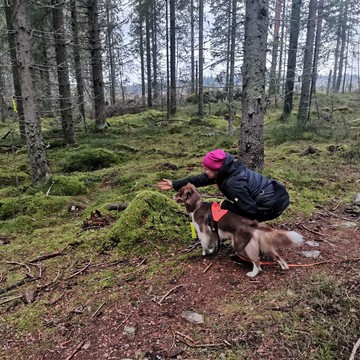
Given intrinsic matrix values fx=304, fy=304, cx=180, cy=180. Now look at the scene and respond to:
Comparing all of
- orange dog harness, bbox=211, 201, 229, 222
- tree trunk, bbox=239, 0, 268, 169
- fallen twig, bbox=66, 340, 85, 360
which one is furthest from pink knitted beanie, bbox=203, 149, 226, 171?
tree trunk, bbox=239, 0, 268, 169

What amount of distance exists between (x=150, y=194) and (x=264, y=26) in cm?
388

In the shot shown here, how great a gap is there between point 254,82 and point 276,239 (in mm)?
3703

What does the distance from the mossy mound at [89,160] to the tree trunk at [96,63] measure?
605 centimetres

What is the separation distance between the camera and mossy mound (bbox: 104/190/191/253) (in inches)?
176

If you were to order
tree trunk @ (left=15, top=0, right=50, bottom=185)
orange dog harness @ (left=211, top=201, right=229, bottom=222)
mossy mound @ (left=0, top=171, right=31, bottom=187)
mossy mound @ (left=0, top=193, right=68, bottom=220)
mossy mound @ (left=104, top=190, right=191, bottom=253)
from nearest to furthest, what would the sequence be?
orange dog harness @ (left=211, top=201, right=229, bottom=222) → mossy mound @ (left=104, top=190, right=191, bottom=253) → mossy mound @ (left=0, top=193, right=68, bottom=220) → tree trunk @ (left=15, top=0, right=50, bottom=185) → mossy mound @ (left=0, top=171, right=31, bottom=187)

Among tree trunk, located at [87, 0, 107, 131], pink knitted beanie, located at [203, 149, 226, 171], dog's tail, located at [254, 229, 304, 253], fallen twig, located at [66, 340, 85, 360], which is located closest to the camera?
fallen twig, located at [66, 340, 85, 360]

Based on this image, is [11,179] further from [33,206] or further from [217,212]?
[217,212]

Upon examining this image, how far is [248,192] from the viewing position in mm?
3604

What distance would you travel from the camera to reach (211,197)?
5.98 m

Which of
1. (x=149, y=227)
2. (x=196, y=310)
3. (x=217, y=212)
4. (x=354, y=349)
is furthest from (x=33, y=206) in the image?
(x=354, y=349)

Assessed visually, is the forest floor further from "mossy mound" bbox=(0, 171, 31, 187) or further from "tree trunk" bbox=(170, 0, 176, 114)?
"tree trunk" bbox=(170, 0, 176, 114)

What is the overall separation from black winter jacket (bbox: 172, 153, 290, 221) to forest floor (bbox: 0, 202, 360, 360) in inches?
27.4

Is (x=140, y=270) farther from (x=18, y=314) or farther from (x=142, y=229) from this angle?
(x=18, y=314)

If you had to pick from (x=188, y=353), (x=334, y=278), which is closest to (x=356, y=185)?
(x=334, y=278)
